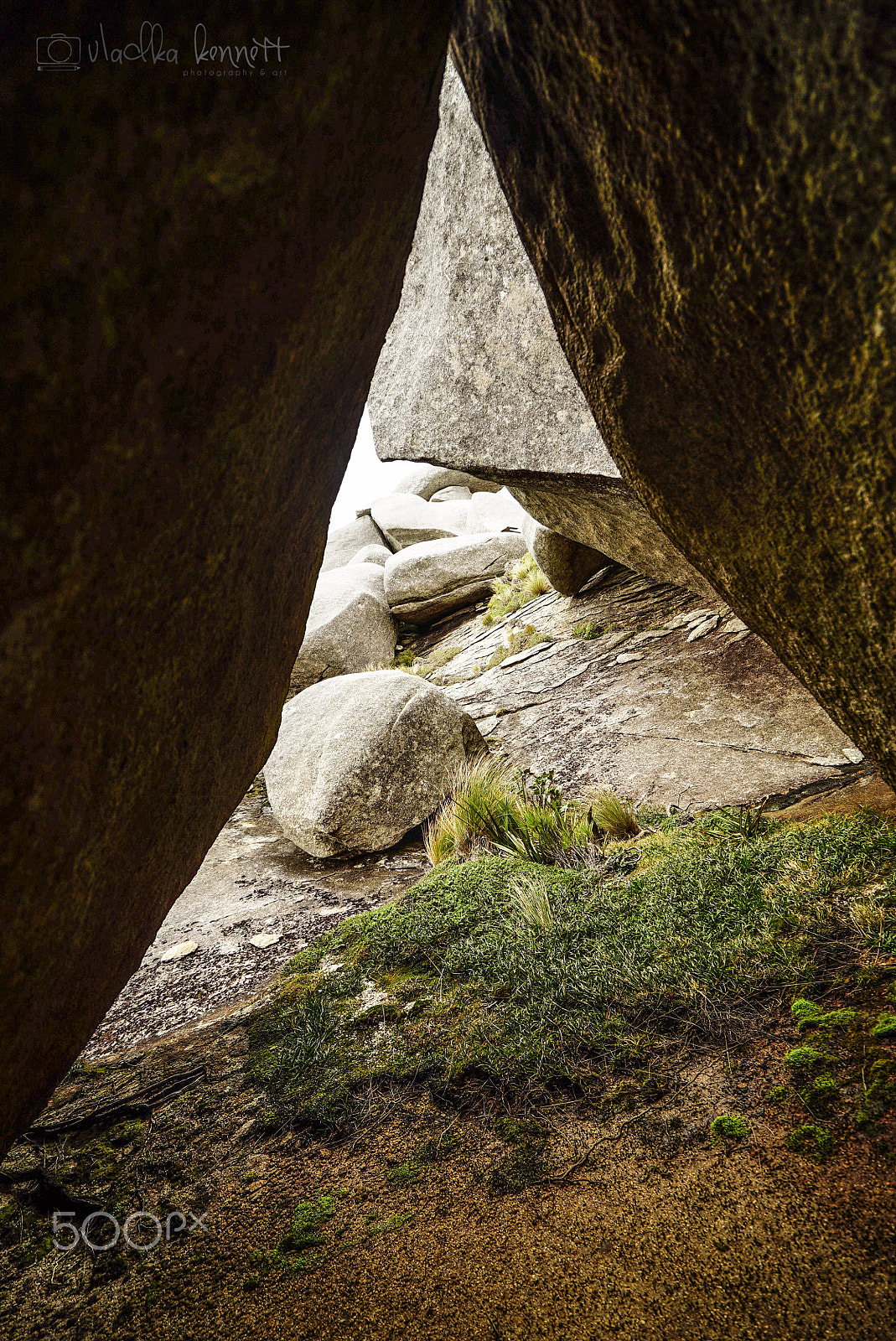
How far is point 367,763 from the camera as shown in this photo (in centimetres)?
557

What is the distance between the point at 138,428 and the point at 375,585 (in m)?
11.2

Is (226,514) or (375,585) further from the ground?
(226,514)

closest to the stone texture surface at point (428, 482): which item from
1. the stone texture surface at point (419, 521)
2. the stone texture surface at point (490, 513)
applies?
the stone texture surface at point (419, 521)

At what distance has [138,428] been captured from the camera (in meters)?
1.15

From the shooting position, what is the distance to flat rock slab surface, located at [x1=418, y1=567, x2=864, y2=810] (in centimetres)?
457

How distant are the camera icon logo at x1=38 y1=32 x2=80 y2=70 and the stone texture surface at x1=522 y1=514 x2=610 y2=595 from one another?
24.9ft

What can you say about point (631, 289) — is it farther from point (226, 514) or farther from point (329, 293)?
point (226, 514)

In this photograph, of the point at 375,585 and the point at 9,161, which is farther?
the point at 375,585

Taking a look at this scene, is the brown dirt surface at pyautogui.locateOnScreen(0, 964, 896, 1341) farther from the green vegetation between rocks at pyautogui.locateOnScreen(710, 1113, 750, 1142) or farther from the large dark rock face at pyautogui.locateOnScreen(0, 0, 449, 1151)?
the large dark rock face at pyautogui.locateOnScreen(0, 0, 449, 1151)

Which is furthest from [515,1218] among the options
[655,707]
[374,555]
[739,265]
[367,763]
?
[374,555]

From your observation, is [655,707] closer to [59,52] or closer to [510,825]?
[510,825]

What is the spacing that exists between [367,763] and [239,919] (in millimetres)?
1527

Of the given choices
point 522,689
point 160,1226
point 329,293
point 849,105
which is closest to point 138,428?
point 329,293

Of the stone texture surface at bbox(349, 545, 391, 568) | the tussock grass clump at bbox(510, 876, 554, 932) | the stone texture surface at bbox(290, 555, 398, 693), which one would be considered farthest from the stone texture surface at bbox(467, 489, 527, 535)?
the tussock grass clump at bbox(510, 876, 554, 932)
